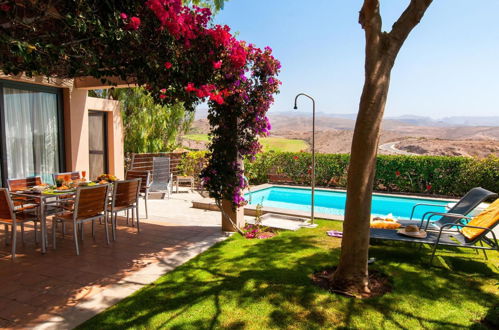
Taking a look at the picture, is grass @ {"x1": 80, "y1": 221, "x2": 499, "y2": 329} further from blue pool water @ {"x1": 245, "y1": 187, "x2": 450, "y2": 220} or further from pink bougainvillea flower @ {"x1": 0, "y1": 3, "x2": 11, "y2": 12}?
blue pool water @ {"x1": 245, "y1": 187, "x2": 450, "y2": 220}

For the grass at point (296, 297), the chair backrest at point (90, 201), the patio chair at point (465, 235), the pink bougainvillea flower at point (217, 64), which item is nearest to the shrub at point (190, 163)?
the chair backrest at point (90, 201)

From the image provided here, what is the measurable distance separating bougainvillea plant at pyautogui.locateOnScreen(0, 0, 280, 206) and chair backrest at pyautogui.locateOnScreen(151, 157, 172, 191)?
13.8 ft

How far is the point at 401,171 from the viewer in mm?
11016

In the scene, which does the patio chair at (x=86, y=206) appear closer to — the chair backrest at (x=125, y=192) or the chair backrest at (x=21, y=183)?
the chair backrest at (x=125, y=192)

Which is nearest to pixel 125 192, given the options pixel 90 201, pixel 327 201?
pixel 90 201

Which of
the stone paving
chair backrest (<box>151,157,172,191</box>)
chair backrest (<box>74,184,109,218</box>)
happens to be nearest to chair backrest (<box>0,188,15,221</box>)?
the stone paving

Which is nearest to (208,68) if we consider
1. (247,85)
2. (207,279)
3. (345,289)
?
(247,85)

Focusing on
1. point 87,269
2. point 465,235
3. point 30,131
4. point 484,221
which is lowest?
point 87,269

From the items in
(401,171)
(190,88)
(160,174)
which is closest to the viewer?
(190,88)

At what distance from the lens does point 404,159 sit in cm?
1094

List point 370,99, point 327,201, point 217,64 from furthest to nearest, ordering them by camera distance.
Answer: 1. point 327,201
2. point 217,64
3. point 370,99

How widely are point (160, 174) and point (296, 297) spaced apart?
22.7 feet

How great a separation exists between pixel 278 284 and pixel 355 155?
1.60 m

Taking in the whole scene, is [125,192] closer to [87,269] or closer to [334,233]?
[87,269]
